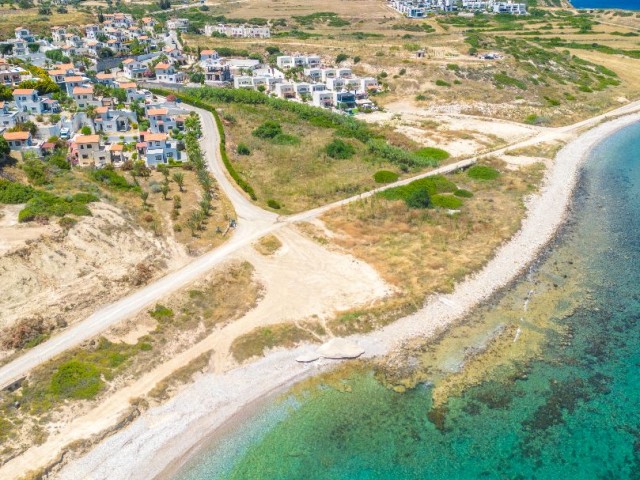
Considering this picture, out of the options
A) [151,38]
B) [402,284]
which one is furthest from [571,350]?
[151,38]

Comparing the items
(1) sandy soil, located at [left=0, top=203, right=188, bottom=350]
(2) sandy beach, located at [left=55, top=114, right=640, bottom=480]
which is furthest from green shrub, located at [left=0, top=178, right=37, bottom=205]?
(2) sandy beach, located at [left=55, top=114, right=640, bottom=480]

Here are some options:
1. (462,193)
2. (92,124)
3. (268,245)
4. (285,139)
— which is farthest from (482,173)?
(92,124)

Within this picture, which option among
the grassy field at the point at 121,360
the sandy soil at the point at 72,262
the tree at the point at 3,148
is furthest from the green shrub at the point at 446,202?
the tree at the point at 3,148

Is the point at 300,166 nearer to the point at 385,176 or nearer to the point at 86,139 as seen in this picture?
the point at 385,176

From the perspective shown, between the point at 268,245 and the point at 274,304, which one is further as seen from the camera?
the point at 268,245

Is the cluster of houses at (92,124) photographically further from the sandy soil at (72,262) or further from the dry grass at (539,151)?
the dry grass at (539,151)

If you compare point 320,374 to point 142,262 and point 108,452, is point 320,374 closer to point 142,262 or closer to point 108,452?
point 108,452
